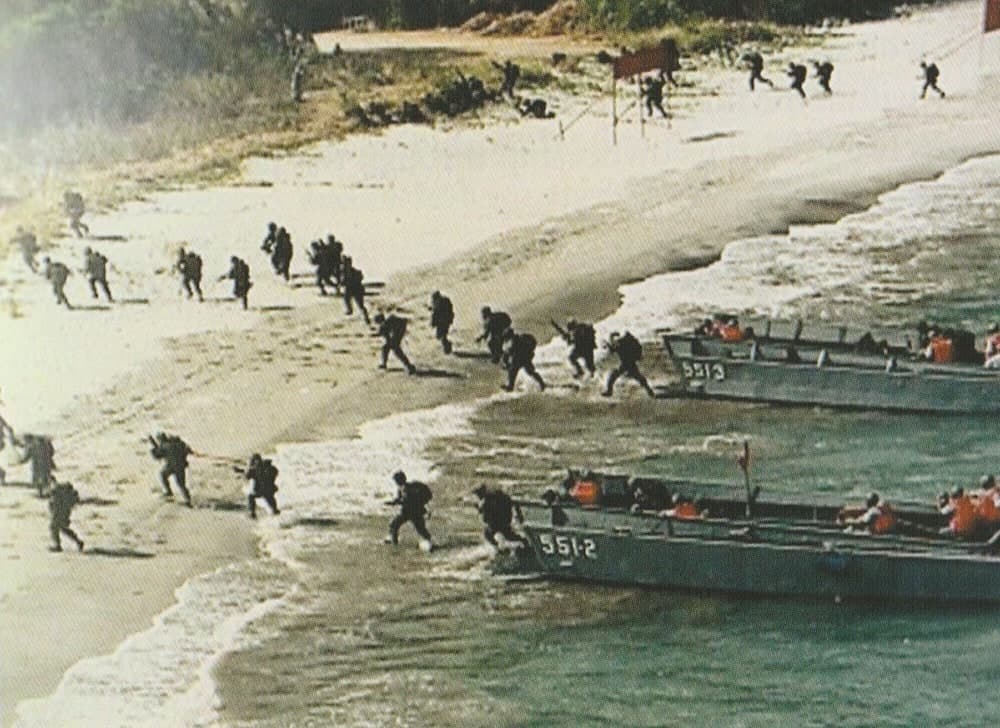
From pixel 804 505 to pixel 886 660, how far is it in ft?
13.5

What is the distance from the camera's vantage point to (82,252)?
43312 mm

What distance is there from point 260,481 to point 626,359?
9493 millimetres

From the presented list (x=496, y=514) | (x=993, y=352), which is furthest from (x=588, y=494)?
(x=993, y=352)

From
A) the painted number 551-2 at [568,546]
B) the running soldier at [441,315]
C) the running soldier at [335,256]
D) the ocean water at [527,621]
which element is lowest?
the ocean water at [527,621]

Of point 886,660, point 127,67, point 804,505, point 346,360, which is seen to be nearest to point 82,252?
point 346,360

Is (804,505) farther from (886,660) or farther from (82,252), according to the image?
(82,252)

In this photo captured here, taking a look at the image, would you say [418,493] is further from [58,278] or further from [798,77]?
[798,77]

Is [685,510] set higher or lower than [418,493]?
lower

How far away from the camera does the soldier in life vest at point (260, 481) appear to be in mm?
28188

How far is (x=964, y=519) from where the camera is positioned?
26312mm

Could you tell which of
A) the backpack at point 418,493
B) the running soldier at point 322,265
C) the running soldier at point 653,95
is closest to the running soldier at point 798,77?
the running soldier at point 653,95

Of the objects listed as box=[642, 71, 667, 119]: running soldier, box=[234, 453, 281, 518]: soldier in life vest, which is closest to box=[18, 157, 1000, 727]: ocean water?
box=[234, 453, 281, 518]: soldier in life vest

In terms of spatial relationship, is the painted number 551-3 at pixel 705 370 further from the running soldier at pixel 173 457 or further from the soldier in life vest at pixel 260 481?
the running soldier at pixel 173 457

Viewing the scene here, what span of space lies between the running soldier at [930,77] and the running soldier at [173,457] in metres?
42.2
